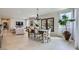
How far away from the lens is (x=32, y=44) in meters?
2.59

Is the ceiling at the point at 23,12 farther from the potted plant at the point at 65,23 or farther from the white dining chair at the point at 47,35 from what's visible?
the white dining chair at the point at 47,35

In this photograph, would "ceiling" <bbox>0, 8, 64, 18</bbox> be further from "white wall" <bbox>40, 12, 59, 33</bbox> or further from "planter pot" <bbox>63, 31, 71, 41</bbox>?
"planter pot" <bbox>63, 31, 71, 41</bbox>

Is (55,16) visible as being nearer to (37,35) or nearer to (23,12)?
(37,35)

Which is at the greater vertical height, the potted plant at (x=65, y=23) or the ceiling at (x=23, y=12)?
the ceiling at (x=23, y=12)

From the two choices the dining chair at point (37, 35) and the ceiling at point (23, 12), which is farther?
the dining chair at point (37, 35)

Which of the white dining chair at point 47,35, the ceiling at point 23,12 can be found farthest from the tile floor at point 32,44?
the ceiling at point 23,12

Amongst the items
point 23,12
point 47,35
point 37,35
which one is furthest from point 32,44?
point 23,12

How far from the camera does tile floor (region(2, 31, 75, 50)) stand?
Result: 255 cm

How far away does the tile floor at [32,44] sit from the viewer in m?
2.55

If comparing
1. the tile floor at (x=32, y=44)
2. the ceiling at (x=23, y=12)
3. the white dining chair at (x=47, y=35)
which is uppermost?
the ceiling at (x=23, y=12)
